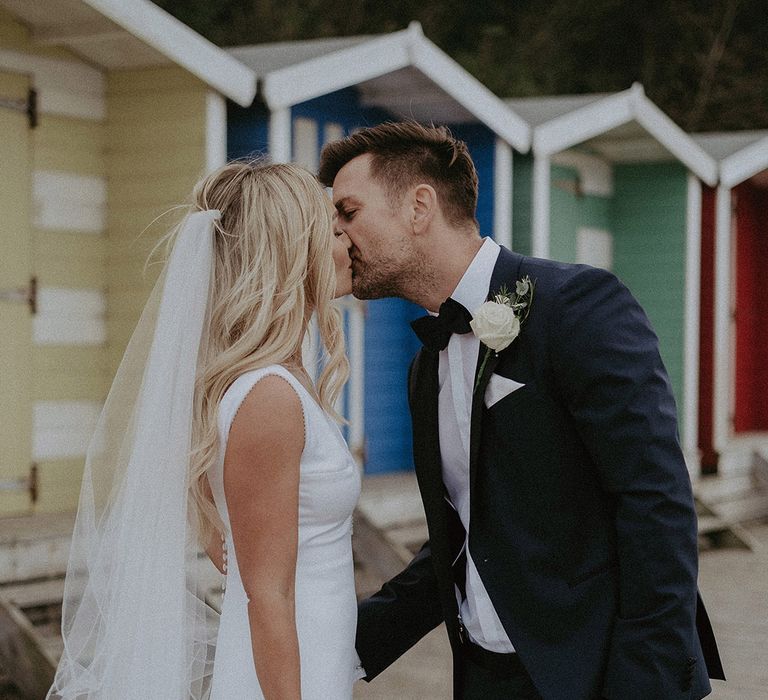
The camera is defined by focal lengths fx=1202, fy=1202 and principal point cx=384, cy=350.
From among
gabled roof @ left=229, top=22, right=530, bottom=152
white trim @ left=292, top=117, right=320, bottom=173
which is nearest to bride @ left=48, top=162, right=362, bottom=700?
gabled roof @ left=229, top=22, right=530, bottom=152

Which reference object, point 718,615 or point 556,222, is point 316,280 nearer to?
point 718,615

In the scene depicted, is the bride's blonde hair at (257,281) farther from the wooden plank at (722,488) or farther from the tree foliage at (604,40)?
the tree foliage at (604,40)

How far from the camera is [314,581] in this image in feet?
8.22

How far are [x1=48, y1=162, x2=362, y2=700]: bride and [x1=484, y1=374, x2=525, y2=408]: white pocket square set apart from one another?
33 centimetres

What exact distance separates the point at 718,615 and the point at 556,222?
335cm

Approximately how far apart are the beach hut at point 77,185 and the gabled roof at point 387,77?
36 centimetres

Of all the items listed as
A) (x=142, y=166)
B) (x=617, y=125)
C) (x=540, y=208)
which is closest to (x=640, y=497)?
(x=142, y=166)

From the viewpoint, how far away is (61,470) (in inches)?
253

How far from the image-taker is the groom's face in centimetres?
286

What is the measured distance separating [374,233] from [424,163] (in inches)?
8.2

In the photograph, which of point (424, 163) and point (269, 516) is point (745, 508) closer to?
point (424, 163)

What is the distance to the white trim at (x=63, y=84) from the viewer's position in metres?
6.27

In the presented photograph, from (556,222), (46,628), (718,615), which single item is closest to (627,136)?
(556,222)

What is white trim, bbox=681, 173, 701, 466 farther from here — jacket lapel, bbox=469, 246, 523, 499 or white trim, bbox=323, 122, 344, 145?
jacket lapel, bbox=469, 246, 523, 499
